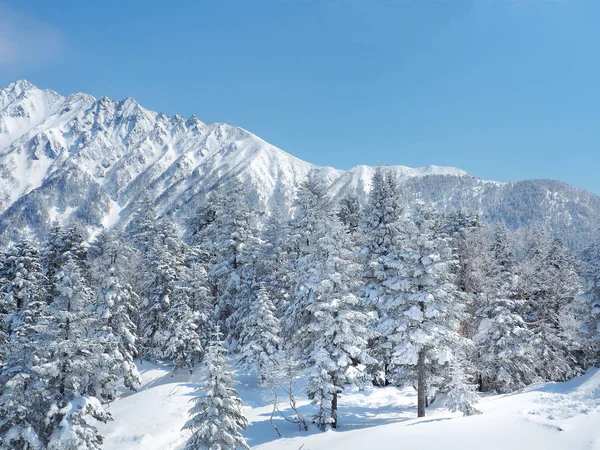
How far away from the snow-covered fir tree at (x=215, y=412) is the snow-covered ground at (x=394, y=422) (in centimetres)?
452

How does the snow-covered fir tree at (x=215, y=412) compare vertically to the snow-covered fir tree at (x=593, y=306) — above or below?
below

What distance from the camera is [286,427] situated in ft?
76.7

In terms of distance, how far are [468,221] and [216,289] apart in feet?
122

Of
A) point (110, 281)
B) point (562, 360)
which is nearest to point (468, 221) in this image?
point (562, 360)

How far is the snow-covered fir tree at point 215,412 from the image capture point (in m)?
16.5

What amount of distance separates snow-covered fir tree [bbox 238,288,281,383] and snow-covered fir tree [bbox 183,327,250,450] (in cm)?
1178

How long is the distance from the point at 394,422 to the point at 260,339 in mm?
11668

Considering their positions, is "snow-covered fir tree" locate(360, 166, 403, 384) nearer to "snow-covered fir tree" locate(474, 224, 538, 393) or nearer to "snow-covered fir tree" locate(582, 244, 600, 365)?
"snow-covered fir tree" locate(474, 224, 538, 393)

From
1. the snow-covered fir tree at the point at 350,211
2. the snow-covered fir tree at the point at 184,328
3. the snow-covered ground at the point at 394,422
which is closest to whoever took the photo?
the snow-covered ground at the point at 394,422

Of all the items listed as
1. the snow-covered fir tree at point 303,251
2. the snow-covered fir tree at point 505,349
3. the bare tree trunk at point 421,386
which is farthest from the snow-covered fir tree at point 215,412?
the snow-covered fir tree at point 505,349

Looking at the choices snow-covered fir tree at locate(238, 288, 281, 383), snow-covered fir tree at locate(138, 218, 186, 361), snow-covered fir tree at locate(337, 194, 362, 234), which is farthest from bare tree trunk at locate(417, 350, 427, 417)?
snow-covered fir tree at locate(337, 194, 362, 234)

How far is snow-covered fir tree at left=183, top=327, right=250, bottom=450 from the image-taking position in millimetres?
16547

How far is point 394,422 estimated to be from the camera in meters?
22.0

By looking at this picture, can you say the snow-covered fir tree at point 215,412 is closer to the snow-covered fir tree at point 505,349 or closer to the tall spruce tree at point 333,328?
the tall spruce tree at point 333,328
